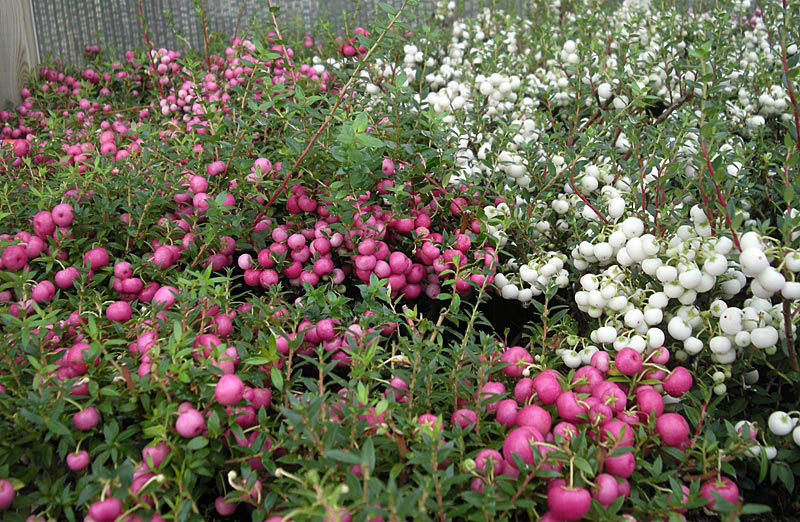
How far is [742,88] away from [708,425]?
Answer: 1.36 metres

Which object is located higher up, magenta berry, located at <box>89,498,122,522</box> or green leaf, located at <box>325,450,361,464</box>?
green leaf, located at <box>325,450,361,464</box>

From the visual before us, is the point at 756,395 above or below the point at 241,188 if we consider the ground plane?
below

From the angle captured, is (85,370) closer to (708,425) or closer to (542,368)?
(542,368)

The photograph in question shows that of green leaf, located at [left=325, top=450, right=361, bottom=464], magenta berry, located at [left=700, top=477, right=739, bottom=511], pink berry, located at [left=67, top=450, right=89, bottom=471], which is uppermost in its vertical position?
green leaf, located at [left=325, top=450, right=361, bottom=464]

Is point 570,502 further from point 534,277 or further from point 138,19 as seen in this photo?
point 138,19

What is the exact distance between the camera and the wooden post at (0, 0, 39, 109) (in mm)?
2328

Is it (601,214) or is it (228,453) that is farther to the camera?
(601,214)

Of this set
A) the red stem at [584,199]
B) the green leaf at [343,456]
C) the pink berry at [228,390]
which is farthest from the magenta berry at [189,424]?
the red stem at [584,199]

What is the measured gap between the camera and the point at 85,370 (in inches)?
34.9

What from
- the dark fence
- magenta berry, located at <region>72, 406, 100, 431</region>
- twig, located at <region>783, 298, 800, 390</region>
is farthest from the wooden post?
twig, located at <region>783, 298, 800, 390</region>

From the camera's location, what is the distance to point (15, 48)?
240 centimetres

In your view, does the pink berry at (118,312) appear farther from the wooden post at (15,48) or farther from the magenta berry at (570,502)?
the wooden post at (15,48)

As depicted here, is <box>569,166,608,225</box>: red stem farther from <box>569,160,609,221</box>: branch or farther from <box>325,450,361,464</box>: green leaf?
<box>325,450,361,464</box>: green leaf

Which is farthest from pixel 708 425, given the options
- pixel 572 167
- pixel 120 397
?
pixel 120 397
